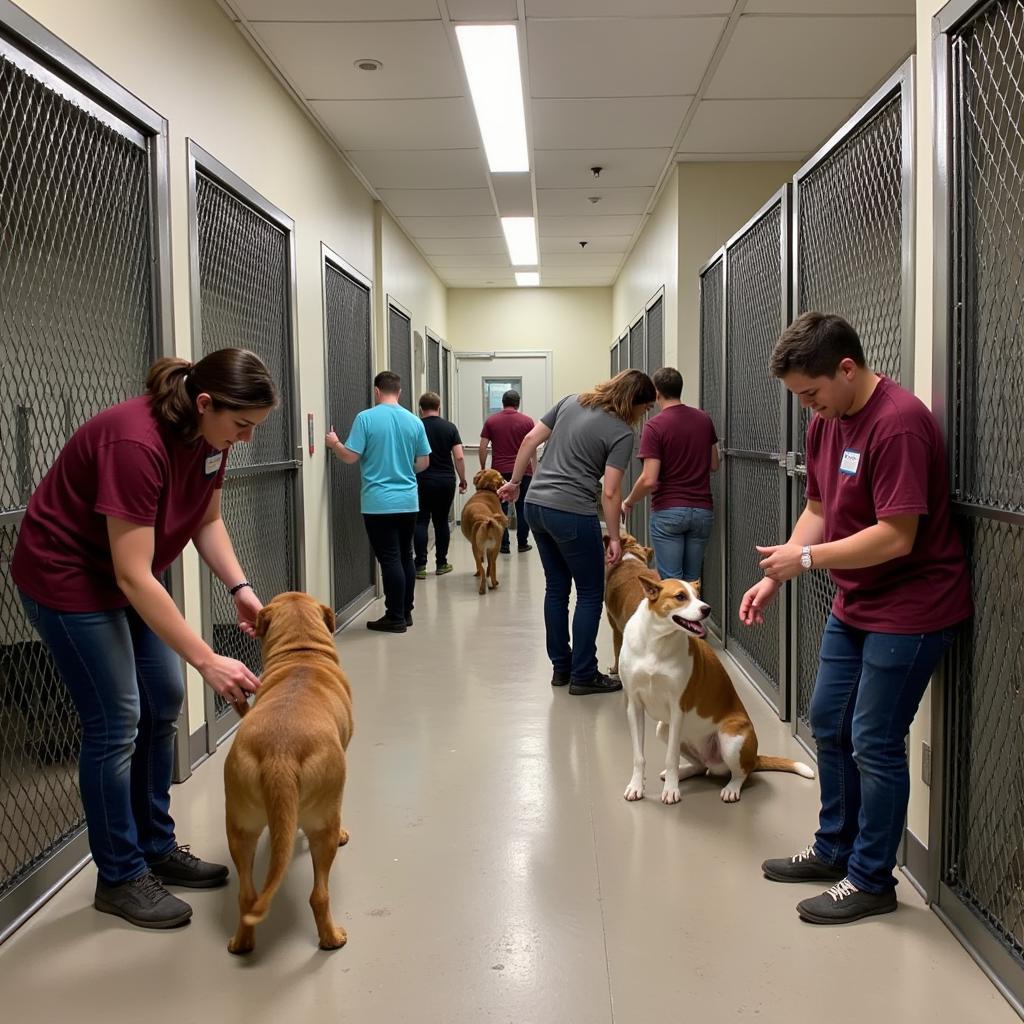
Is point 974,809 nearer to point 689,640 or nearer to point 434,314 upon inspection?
point 689,640

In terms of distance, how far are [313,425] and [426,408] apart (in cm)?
218

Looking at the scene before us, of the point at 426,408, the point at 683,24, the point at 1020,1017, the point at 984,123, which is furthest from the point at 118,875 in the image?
the point at 426,408

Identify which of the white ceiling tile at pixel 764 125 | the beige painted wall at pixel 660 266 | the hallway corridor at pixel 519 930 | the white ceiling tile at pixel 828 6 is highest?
the white ceiling tile at pixel 764 125

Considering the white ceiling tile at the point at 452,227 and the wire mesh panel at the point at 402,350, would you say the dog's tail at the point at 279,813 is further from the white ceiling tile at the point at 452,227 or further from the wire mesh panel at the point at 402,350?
the white ceiling tile at the point at 452,227

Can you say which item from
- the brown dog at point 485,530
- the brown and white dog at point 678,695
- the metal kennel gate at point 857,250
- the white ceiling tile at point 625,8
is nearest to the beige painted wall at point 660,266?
the brown dog at point 485,530

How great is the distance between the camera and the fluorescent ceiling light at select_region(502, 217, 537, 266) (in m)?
8.70

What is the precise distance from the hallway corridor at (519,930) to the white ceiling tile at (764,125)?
12.6ft

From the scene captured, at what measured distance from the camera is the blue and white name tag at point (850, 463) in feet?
7.24

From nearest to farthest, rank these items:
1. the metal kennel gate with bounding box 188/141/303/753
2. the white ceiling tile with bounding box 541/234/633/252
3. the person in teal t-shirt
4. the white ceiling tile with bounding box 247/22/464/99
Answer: the metal kennel gate with bounding box 188/141/303/753, the white ceiling tile with bounding box 247/22/464/99, the person in teal t-shirt, the white ceiling tile with bounding box 541/234/633/252

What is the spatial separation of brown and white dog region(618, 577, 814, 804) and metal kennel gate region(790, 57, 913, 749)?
56cm

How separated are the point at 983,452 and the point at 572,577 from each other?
253cm

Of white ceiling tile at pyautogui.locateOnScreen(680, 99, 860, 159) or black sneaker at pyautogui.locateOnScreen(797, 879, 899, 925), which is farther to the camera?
white ceiling tile at pyautogui.locateOnScreen(680, 99, 860, 159)

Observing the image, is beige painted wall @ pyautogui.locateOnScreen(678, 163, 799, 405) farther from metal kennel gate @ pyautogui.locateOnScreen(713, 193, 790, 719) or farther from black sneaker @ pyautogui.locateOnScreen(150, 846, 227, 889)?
black sneaker @ pyautogui.locateOnScreen(150, 846, 227, 889)

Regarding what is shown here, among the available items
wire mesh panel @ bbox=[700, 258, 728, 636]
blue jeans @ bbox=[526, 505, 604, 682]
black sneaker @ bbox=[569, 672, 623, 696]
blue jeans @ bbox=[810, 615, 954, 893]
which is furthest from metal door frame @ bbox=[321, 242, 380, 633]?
blue jeans @ bbox=[810, 615, 954, 893]
